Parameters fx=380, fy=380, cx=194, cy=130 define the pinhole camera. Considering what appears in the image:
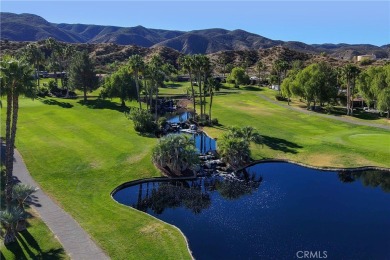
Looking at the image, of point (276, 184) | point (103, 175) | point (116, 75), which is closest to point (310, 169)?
point (276, 184)

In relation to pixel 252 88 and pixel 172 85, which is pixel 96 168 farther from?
pixel 172 85

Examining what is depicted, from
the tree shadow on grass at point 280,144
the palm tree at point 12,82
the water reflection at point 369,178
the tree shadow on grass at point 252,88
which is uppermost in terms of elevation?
the palm tree at point 12,82

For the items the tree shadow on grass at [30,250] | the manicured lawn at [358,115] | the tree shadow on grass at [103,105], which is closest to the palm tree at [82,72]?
the tree shadow on grass at [103,105]

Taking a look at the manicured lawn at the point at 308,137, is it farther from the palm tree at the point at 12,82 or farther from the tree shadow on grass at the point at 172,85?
the tree shadow on grass at the point at 172,85

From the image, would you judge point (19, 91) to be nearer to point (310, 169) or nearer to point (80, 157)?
point (80, 157)

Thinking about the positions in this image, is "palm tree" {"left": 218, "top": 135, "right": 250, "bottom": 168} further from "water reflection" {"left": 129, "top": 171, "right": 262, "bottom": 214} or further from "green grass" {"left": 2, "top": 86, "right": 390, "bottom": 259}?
"green grass" {"left": 2, "top": 86, "right": 390, "bottom": 259}

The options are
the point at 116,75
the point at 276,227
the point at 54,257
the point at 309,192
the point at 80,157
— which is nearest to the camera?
the point at 54,257
